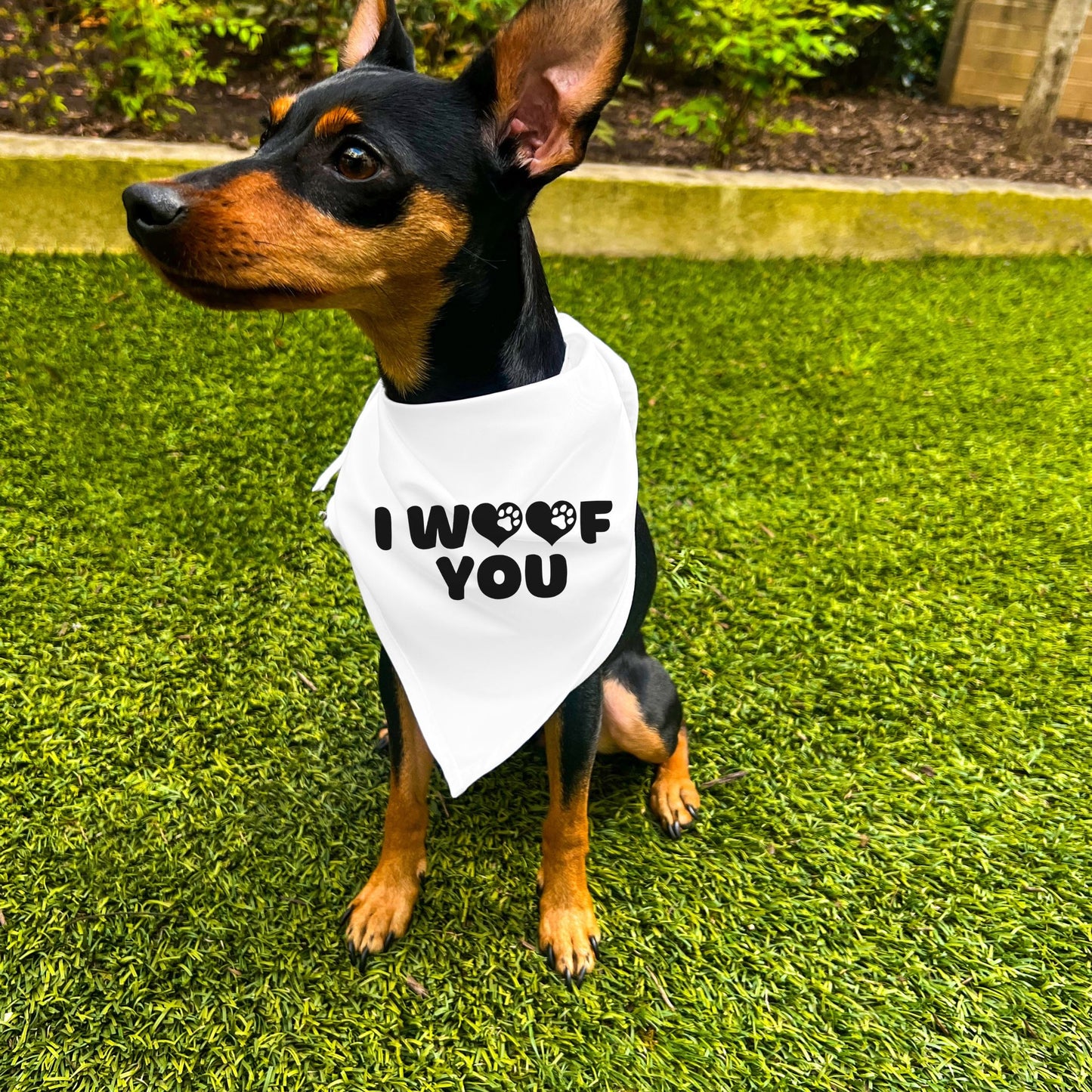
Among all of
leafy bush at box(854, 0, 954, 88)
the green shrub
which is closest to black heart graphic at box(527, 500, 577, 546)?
the green shrub

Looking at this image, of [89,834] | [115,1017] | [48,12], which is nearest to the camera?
[115,1017]

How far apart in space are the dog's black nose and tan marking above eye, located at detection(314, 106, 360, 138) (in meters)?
0.29

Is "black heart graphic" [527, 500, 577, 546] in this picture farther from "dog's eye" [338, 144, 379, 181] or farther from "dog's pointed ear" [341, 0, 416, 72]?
"dog's pointed ear" [341, 0, 416, 72]

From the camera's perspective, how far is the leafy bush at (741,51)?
16.1 ft

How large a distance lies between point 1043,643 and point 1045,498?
95 cm

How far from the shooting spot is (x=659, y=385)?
155 inches

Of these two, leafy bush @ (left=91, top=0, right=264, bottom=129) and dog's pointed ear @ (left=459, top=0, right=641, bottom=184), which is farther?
leafy bush @ (left=91, top=0, right=264, bottom=129)

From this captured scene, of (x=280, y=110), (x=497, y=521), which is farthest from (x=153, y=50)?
(x=497, y=521)

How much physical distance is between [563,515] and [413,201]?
69 centimetres

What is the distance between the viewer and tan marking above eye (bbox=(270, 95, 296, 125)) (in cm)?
157

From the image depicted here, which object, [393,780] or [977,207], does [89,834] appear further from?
[977,207]

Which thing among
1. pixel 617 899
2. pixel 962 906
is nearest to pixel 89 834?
pixel 617 899

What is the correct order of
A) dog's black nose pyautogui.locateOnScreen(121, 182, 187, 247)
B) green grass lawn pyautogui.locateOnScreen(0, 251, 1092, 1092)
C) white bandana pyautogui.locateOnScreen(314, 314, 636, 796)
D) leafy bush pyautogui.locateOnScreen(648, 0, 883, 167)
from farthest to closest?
leafy bush pyautogui.locateOnScreen(648, 0, 883, 167) → green grass lawn pyautogui.locateOnScreen(0, 251, 1092, 1092) → white bandana pyautogui.locateOnScreen(314, 314, 636, 796) → dog's black nose pyautogui.locateOnScreen(121, 182, 187, 247)

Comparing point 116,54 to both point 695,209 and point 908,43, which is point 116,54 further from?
point 908,43
